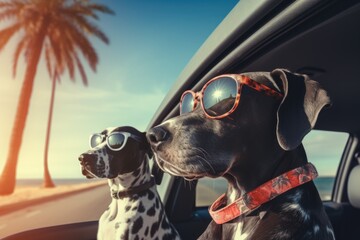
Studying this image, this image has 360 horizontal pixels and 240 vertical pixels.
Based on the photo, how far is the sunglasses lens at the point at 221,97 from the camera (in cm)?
233

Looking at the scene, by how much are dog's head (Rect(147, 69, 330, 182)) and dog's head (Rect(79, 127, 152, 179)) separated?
1.82 m

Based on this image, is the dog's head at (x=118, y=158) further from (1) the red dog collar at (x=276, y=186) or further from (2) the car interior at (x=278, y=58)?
(1) the red dog collar at (x=276, y=186)

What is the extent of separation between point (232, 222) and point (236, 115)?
26.0 inches

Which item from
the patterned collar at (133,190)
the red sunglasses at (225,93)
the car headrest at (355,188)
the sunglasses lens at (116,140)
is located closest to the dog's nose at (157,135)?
the red sunglasses at (225,93)

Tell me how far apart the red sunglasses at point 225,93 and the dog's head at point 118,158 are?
1882 millimetres

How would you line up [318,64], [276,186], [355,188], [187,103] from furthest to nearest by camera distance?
[355,188] < [318,64] < [187,103] < [276,186]

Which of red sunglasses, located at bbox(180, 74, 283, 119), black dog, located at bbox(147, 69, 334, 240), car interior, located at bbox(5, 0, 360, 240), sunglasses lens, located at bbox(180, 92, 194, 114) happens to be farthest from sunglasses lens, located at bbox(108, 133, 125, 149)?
red sunglasses, located at bbox(180, 74, 283, 119)

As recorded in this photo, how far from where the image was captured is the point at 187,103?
9.04ft

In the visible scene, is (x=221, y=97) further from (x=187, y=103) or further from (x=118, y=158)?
(x=118, y=158)

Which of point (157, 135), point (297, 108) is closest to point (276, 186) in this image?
point (297, 108)

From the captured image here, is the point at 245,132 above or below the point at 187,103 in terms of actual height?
below

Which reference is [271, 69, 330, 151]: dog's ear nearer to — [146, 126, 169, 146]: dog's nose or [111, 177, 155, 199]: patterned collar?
[146, 126, 169, 146]: dog's nose

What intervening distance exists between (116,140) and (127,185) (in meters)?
0.50

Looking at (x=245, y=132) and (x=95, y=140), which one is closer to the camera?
(x=245, y=132)
